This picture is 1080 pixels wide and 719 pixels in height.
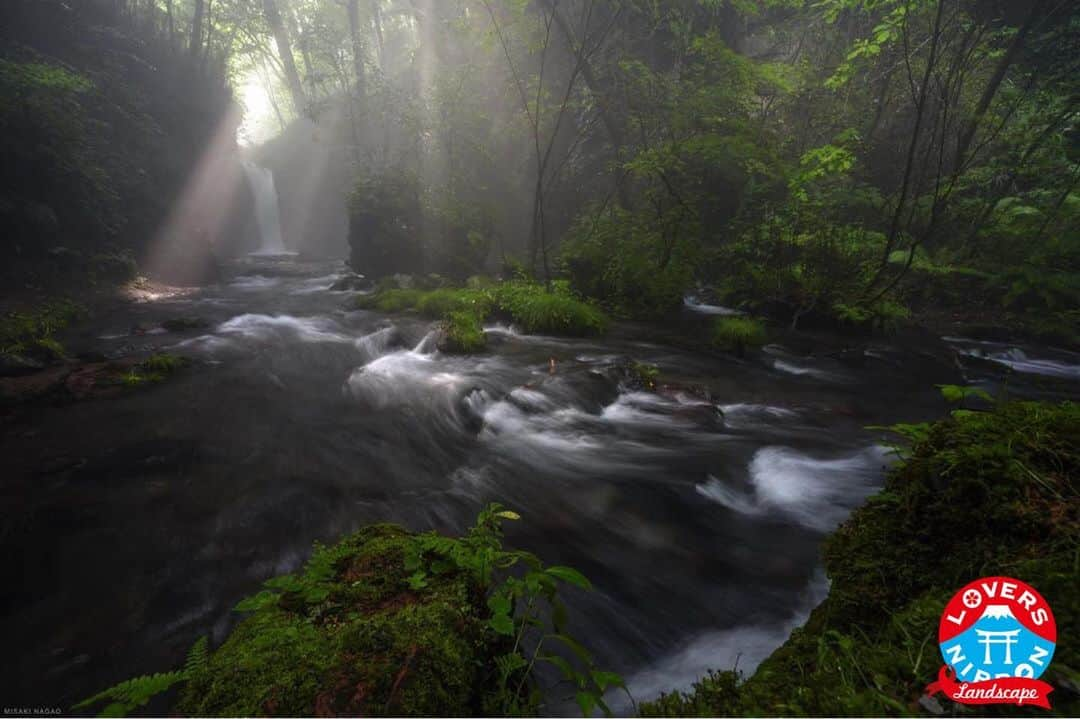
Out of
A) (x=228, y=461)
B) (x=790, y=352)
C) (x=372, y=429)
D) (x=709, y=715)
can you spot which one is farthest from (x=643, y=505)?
(x=790, y=352)

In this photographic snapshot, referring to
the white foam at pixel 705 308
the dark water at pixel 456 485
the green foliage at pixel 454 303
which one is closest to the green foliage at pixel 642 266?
the white foam at pixel 705 308

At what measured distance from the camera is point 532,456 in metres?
5.45

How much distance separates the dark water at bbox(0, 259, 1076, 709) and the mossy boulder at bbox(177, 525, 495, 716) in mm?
1631

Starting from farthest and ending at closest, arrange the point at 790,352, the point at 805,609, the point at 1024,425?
the point at 790,352, the point at 805,609, the point at 1024,425

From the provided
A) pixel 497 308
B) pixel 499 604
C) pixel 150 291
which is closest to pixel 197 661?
A: pixel 499 604

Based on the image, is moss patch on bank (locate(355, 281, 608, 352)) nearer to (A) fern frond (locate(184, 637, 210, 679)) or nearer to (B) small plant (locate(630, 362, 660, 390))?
(B) small plant (locate(630, 362, 660, 390))

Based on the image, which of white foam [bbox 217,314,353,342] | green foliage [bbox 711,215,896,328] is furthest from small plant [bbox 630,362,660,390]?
white foam [bbox 217,314,353,342]

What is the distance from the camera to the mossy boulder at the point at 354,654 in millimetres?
1437

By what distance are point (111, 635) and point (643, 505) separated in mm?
3987

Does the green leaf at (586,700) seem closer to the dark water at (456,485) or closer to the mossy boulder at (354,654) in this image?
the mossy boulder at (354,654)

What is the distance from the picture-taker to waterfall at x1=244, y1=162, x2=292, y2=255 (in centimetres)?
3269

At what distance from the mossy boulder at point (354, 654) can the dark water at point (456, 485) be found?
1.63 meters

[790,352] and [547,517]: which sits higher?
[790,352]

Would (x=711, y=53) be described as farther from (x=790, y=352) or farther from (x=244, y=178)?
(x=244, y=178)
